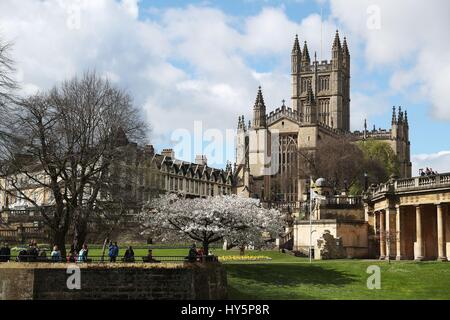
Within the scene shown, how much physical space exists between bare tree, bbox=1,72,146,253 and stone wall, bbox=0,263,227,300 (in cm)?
908

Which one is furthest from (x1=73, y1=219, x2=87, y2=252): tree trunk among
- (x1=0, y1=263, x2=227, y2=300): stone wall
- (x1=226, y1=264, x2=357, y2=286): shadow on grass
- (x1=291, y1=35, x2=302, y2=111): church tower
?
(x1=291, y1=35, x2=302, y2=111): church tower

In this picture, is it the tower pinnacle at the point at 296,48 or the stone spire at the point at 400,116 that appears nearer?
the stone spire at the point at 400,116

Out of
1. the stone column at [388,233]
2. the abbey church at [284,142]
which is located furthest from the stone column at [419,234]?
the abbey church at [284,142]

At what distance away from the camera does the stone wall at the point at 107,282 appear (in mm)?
35906

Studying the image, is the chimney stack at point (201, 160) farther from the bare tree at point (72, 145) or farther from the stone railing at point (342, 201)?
the bare tree at point (72, 145)

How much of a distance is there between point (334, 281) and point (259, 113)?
274 ft

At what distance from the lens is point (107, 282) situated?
36.2 meters

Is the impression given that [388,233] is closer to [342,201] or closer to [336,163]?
[342,201]

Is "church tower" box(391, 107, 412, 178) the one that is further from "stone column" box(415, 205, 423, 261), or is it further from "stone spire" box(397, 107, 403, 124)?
"stone column" box(415, 205, 423, 261)

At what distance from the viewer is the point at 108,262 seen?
36938 mm

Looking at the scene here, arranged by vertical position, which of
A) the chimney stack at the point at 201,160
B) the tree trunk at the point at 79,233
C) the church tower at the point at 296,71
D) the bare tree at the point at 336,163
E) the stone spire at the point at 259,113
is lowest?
the tree trunk at the point at 79,233

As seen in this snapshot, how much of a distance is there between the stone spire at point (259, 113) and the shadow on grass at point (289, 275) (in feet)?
257

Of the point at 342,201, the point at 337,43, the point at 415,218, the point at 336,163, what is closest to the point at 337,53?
the point at 337,43
